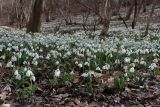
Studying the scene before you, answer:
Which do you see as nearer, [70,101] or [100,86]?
[70,101]

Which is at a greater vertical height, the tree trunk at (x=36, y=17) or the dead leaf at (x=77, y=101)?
the tree trunk at (x=36, y=17)

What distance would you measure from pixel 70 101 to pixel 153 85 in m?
2.11

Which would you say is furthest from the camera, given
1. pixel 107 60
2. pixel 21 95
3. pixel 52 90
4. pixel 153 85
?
pixel 107 60

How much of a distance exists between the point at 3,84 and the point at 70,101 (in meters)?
1.49

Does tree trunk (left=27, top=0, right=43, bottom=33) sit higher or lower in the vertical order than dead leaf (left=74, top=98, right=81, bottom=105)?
higher

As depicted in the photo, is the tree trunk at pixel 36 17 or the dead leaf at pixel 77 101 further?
the tree trunk at pixel 36 17

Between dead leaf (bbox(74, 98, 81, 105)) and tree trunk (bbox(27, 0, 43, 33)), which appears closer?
dead leaf (bbox(74, 98, 81, 105))

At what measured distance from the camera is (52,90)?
6.77 metres

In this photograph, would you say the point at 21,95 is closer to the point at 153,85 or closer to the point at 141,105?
the point at 141,105

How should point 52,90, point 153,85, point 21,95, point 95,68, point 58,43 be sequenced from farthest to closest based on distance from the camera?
point 58,43
point 95,68
point 153,85
point 52,90
point 21,95

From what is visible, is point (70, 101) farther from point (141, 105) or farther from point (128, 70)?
point (128, 70)

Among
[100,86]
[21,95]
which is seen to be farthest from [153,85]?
[21,95]

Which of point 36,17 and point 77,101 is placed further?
point 36,17

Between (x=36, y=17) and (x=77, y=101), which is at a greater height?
(x=36, y=17)
